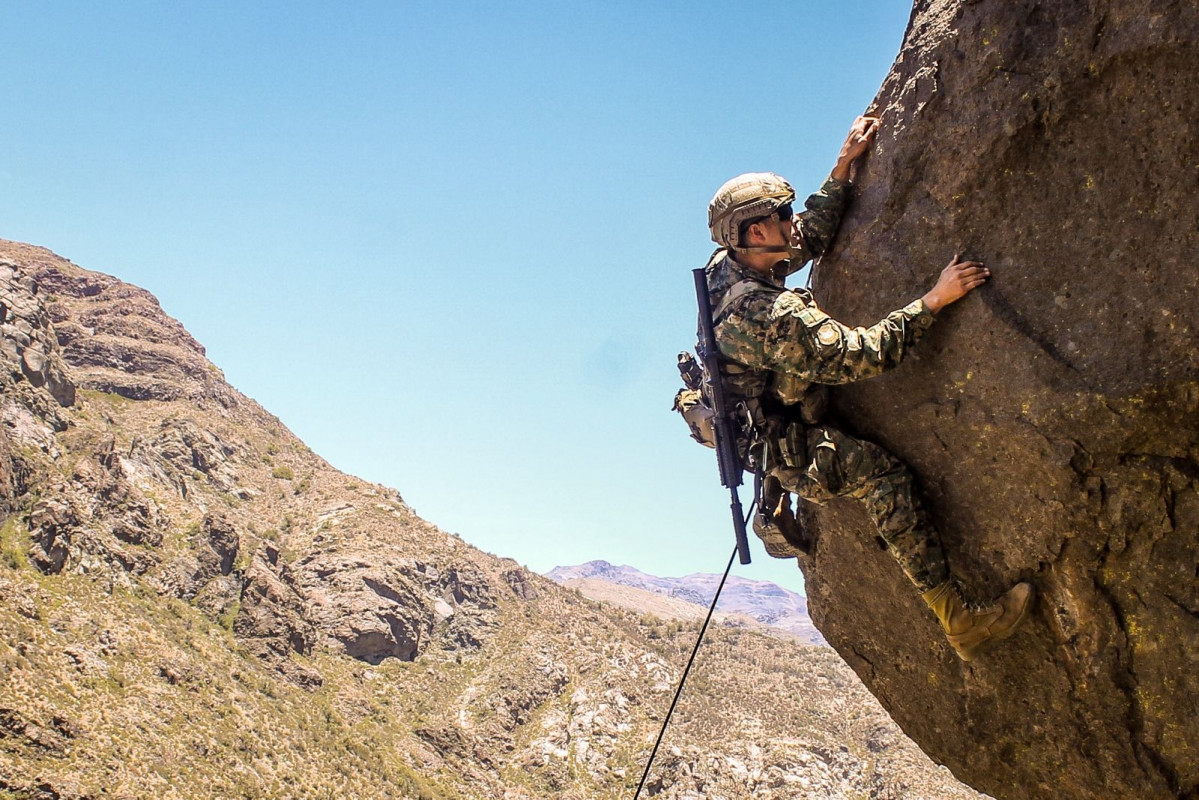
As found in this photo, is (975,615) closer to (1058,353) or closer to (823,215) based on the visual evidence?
(1058,353)

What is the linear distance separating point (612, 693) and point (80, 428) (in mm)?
39100

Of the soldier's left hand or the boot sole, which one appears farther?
the soldier's left hand

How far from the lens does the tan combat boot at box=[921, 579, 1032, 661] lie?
6098 mm

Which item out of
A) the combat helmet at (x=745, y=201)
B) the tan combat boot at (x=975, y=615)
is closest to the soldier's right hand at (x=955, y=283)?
the combat helmet at (x=745, y=201)

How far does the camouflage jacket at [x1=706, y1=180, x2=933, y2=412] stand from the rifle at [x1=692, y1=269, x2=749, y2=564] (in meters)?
0.09

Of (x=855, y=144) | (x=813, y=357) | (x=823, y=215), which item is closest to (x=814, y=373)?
(x=813, y=357)

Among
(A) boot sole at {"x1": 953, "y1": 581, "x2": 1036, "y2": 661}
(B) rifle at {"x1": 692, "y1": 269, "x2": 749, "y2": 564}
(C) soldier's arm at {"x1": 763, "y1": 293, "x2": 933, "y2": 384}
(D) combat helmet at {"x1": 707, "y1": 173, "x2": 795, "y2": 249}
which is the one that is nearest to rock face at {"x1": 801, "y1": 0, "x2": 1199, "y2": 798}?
(A) boot sole at {"x1": 953, "y1": 581, "x2": 1036, "y2": 661}

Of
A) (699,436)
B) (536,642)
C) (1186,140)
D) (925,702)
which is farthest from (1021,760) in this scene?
(536,642)

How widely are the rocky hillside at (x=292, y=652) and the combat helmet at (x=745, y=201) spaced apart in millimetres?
34250

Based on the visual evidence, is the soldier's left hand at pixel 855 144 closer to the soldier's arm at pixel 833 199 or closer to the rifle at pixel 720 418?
the soldier's arm at pixel 833 199

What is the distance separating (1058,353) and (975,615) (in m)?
1.79

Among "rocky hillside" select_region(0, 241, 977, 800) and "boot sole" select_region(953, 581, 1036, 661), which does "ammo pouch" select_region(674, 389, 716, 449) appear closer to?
"boot sole" select_region(953, 581, 1036, 661)

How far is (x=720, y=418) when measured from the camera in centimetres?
743

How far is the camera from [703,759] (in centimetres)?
5578
